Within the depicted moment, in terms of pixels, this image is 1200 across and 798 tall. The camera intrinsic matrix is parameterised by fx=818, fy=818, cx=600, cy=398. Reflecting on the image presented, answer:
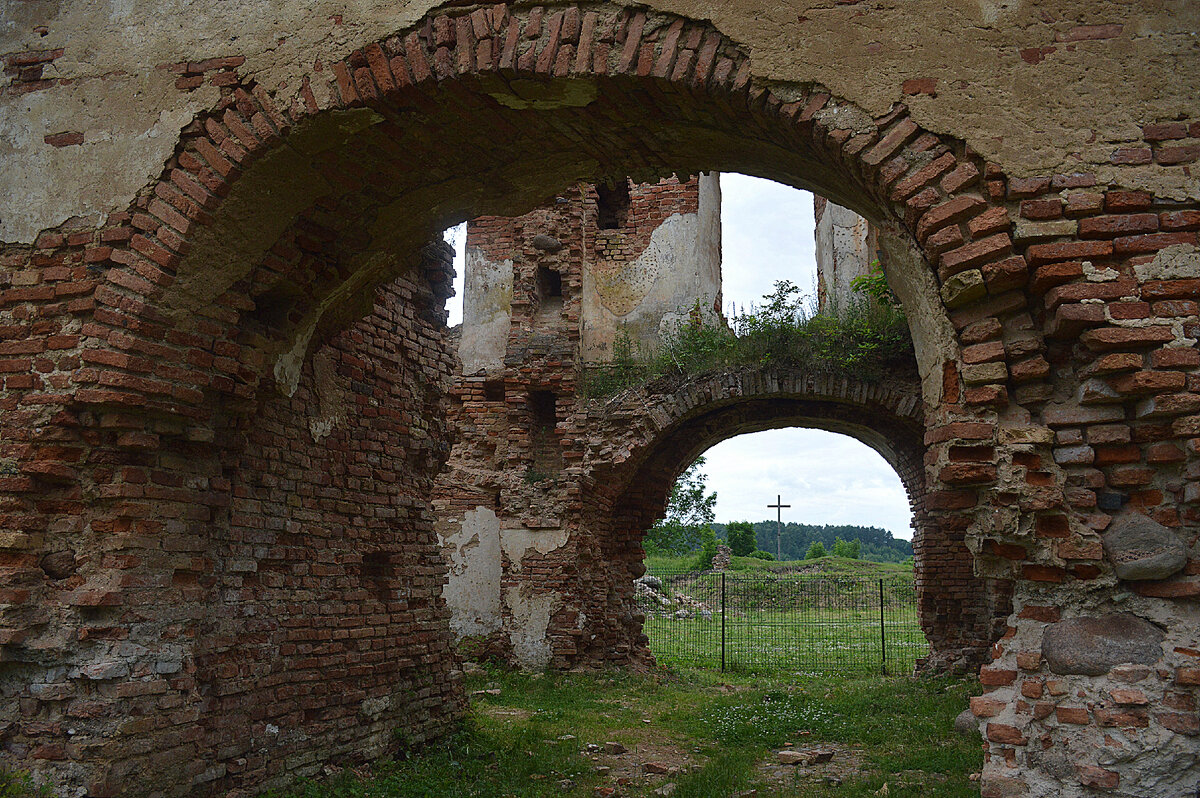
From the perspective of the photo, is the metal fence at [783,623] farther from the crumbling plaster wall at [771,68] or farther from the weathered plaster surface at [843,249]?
the crumbling plaster wall at [771,68]

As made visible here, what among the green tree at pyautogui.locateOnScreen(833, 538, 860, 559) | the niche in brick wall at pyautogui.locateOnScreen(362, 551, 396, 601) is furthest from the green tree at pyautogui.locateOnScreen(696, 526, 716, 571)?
the niche in brick wall at pyautogui.locateOnScreen(362, 551, 396, 601)

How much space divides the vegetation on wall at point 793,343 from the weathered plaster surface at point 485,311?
195 cm

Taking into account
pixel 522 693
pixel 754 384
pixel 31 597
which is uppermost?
pixel 754 384

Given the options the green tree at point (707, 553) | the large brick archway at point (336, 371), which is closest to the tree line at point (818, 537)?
the green tree at point (707, 553)

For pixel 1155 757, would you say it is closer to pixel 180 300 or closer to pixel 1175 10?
pixel 1175 10

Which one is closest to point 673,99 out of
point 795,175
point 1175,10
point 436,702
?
point 795,175

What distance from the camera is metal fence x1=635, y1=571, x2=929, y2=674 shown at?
43.4 ft

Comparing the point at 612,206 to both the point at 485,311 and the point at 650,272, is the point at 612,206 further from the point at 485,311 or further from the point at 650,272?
the point at 485,311

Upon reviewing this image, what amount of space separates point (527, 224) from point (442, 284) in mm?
6213

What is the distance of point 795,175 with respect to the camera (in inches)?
172

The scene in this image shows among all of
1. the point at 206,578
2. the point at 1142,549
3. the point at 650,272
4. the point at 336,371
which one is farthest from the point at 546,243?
the point at 1142,549

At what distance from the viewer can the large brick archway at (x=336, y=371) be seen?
3.08 m

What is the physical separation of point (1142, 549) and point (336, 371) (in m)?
4.62

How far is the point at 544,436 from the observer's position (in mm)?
12188
